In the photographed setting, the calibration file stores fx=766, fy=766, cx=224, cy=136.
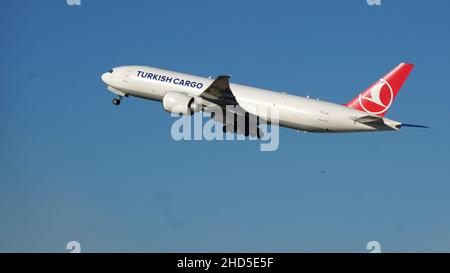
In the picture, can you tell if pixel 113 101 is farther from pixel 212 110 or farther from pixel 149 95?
pixel 212 110

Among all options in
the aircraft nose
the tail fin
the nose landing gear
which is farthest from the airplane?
the aircraft nose

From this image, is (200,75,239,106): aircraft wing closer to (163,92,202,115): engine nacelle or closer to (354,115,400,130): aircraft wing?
(163,92,202,115): engine nacelle

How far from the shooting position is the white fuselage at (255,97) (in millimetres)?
57562

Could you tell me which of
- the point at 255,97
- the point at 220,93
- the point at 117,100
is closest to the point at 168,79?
the point at 220,93

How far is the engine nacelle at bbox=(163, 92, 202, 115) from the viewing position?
2393 inches

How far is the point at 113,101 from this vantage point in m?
67.9

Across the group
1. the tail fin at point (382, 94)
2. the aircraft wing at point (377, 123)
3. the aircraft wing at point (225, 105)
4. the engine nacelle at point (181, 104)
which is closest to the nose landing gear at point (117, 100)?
the engine nacelle at point (181, 104)

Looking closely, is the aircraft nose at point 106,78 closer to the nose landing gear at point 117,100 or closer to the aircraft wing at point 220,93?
the nose landing gear at point 117,100

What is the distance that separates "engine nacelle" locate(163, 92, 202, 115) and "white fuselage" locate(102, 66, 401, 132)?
1.30 m

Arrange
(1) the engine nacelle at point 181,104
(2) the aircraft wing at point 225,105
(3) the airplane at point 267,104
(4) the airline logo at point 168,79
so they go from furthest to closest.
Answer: (4) the airline logo at point 168,79
(1) the engine nacelle at point 181,104
(2) the aircraft wing at point 225,105
(3) the airplane at point 267,104

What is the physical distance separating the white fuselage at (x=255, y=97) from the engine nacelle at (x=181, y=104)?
1.30 meters

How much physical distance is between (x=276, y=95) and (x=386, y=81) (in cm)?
863
